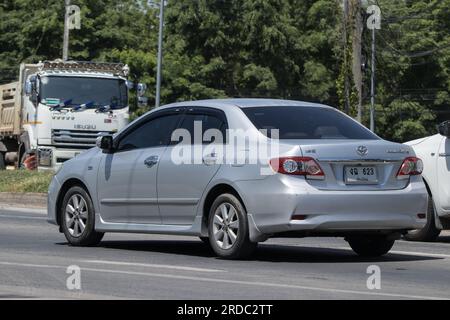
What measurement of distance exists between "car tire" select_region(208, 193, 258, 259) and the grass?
12.3 m

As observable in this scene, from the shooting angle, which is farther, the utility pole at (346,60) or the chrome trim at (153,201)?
the utility pole at (346,60)

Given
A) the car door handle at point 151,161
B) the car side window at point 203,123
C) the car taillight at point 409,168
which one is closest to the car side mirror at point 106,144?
the car door handle at point 151,161

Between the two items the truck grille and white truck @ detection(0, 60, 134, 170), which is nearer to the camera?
white truck @ detection(0, 60, 134, 170)

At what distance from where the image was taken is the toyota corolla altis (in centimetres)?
1093

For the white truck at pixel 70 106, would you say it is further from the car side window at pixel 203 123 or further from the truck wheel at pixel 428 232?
the car side window at pixel 203 123

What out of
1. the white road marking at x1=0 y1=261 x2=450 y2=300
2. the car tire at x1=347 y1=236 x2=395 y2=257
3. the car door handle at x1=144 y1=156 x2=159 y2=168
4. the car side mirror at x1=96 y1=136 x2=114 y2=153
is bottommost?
the white road marking at x1=0 y1=261 x2=450 y2=300

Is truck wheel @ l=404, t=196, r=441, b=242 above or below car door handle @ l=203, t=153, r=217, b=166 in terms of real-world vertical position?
below

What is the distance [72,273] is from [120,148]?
120 inches

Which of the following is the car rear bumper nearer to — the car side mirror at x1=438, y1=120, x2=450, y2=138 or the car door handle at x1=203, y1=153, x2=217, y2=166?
the car door handle at x1=203, y1=153, x2=217, y2=166

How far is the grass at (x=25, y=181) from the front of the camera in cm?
2383

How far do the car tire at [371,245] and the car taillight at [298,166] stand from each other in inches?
55.1

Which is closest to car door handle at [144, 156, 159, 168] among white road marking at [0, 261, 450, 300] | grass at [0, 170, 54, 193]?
white road marking at [0, 261, 450, 300]

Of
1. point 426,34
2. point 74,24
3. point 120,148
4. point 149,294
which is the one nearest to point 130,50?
point 74,24

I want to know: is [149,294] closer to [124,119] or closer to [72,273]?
[72,273]
